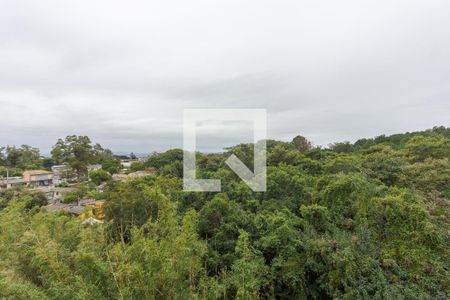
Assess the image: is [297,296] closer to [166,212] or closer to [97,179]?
[166,212]

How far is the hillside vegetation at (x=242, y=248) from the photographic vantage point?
2.08 m

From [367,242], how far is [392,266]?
1.36ft

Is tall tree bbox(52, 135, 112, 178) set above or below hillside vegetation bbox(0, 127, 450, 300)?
above

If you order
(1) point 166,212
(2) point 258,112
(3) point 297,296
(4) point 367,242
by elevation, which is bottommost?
(3) point 297,296

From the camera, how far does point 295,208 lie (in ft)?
18.7

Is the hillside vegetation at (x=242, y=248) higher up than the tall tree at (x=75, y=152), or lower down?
lower down

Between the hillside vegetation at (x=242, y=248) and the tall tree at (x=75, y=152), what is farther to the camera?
the tall tree at (x=75, y=152)

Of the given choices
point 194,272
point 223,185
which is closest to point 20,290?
point 194,272

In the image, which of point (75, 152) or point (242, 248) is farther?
point (75, 152)

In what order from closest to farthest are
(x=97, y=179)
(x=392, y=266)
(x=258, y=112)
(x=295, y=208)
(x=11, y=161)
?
1. (x=392, y=266)
2. (x=295, y=208)
3. (x=258, y=112)
4. (x=97, y=179)
5. (x=11, y=161)

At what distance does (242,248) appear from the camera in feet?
9.57

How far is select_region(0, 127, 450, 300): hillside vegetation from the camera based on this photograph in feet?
6.83

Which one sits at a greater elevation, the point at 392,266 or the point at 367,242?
the point at 367,242

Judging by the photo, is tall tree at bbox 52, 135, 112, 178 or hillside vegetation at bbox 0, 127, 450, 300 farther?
tall tree at bbox 52, 135, 112, 178
